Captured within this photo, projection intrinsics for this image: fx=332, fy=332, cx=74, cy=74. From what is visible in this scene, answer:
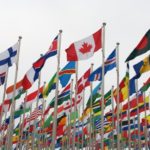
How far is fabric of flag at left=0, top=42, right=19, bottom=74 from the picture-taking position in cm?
2091

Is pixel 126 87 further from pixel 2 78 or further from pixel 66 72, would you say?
pixel 2 78

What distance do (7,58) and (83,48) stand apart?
18.7 feet

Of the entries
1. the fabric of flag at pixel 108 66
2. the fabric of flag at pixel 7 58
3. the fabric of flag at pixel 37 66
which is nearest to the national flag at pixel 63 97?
the fabric of flag at pixel 37 66

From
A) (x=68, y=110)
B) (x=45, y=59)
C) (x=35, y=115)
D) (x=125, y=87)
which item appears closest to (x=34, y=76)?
(x=45, y=59)

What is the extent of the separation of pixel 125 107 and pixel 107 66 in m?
8.05

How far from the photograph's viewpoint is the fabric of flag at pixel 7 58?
2091 cm

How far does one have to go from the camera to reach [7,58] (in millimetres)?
20984

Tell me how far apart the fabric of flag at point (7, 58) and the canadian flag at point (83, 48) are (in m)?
4.91

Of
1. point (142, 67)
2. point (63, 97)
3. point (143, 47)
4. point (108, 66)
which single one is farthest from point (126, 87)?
point (143, 47)

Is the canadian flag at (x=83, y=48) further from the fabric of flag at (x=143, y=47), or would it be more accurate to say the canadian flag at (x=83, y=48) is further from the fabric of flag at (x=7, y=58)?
the fabric of flag at (x=7, y=58)

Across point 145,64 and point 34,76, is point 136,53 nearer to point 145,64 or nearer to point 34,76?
point 145,64

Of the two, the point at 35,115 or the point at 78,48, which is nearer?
the point at 78,48

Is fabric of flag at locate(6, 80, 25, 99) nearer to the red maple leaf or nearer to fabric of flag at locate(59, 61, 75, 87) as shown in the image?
fabric of flag at locate(59, 61, 75, 87)

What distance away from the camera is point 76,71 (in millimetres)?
21109
